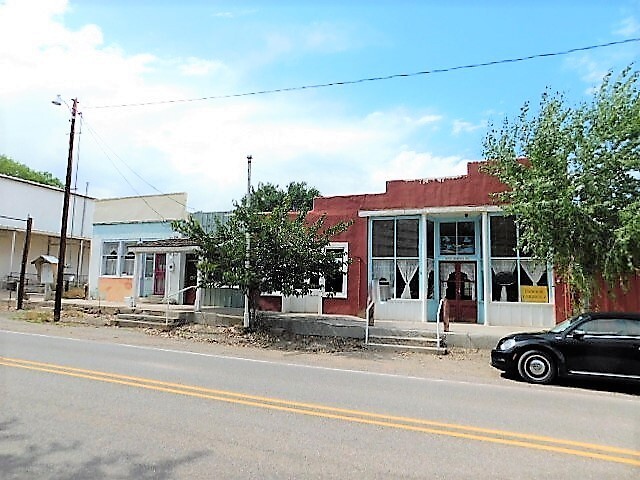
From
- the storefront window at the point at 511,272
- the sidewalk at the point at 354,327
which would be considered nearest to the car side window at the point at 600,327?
the sidewalk at the point at 354,327

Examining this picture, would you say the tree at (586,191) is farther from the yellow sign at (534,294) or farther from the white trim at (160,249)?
the white trim at (160,249)

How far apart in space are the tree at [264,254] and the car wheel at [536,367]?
7108 mm

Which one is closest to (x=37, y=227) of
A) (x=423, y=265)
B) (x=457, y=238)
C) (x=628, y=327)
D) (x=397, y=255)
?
(x=397, y=255)

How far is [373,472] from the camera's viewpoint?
16.0 ft

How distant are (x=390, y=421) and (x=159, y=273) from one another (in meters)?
20.2

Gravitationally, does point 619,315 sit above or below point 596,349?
above

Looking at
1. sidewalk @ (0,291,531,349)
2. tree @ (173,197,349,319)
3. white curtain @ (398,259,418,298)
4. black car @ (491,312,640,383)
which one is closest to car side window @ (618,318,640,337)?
black car @ (491,312,640,383)

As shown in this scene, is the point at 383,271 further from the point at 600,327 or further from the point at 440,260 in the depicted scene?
the point at 600,327

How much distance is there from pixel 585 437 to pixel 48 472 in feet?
18.2

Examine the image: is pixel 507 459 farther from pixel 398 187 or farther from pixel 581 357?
pixel 398 187

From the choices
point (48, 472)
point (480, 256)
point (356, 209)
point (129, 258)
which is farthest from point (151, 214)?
point (48, 472)

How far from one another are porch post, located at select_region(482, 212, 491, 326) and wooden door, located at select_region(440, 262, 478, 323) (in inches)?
33.6

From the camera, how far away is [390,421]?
6758 millimetres

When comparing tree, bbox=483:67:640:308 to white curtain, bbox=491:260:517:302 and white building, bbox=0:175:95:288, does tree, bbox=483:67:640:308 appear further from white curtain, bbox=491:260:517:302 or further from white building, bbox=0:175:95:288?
white building, bbox=0:175:95:288
